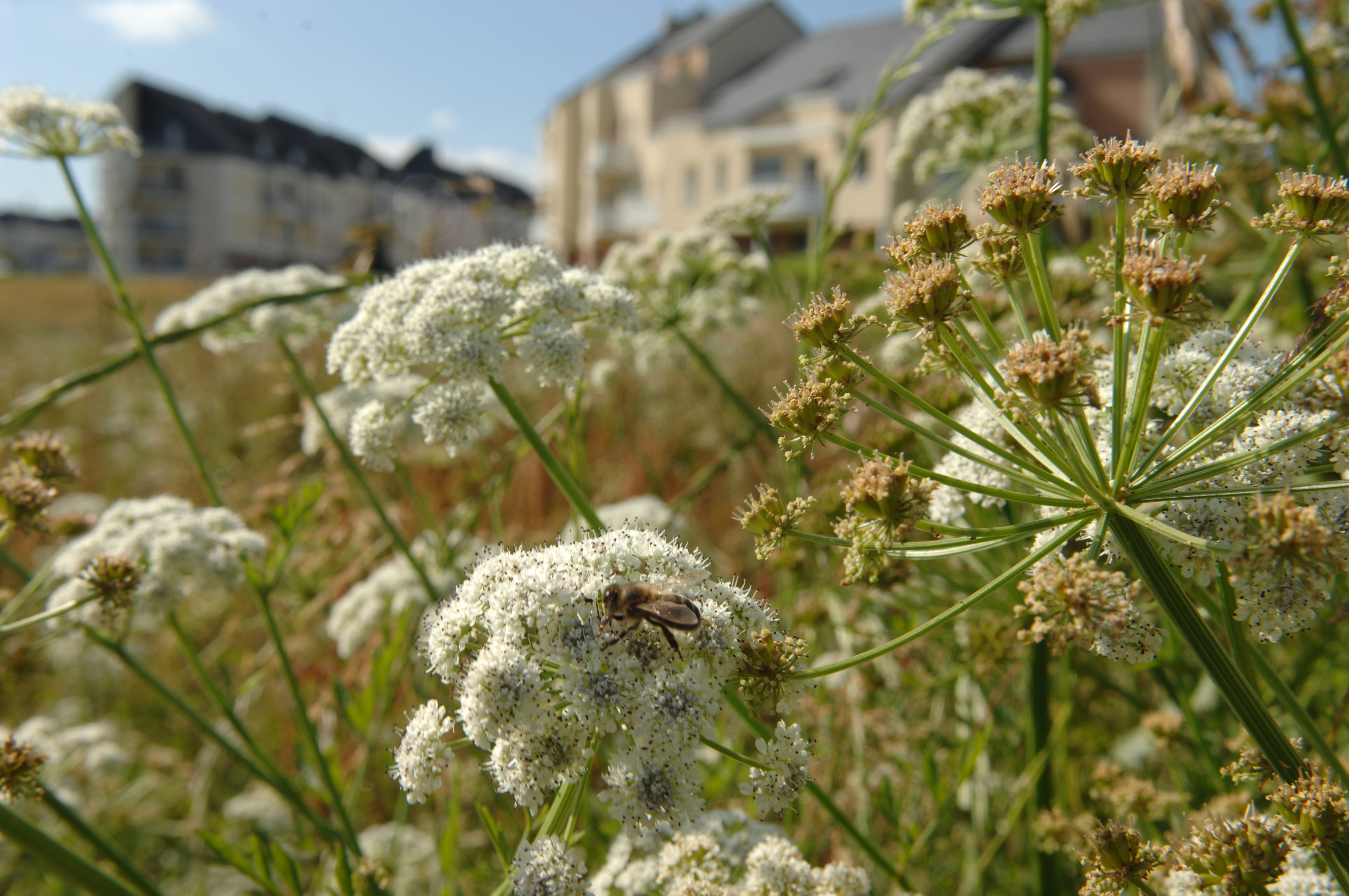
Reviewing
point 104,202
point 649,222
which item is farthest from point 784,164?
point 104,202

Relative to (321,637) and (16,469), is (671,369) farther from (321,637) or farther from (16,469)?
(16,469)

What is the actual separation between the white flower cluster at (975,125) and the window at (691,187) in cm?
4709

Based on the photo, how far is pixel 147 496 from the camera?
398 inches

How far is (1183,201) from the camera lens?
176 centimetres

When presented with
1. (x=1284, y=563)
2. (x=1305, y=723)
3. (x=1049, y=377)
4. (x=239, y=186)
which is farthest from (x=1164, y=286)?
(x=239, y=186)

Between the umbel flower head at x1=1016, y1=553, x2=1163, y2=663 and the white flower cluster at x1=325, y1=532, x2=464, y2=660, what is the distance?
336 cm

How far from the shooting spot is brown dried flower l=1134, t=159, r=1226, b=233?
1.75 metres

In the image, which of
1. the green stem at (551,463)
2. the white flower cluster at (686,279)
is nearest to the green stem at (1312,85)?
the white flower cluster at (686,279)

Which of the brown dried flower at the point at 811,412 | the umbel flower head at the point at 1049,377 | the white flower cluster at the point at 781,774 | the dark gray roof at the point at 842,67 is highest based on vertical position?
the dark gray roof at the point at 842,67

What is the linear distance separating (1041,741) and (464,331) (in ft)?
8.17

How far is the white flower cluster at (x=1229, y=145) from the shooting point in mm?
4426

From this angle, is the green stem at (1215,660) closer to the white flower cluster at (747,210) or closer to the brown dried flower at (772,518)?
the brown dried flower at (772,518)

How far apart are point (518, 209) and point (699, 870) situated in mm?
4135

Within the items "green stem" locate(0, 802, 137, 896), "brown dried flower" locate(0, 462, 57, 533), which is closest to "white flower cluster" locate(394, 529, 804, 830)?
"green stem" locate(0, 802, 137, 896)
